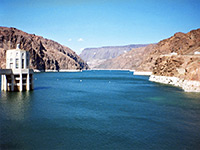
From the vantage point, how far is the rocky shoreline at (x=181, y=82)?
61.2 m

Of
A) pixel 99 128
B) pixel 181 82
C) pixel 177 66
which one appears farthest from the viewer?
pixel 177 66

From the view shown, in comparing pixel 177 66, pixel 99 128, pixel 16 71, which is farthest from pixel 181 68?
pixel 99 128

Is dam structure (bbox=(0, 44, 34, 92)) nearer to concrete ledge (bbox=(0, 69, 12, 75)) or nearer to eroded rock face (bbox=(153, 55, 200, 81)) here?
concrete ledge (bbox=(0, 69, 12, 75))

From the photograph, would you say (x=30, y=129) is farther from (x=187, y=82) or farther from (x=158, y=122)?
(x=187, y=82)

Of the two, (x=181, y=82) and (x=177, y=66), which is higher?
(x=177, y=66)

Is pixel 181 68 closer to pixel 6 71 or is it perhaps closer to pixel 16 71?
pixel 16 71

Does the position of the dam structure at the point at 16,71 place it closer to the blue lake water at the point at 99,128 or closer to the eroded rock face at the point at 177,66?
the blue lake water at the point at 99,128

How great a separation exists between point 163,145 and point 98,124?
995 centimetres

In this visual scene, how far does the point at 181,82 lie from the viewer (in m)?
77.7

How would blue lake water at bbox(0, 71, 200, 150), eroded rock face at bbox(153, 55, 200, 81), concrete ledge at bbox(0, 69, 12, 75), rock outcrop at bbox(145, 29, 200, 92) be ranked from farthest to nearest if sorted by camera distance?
eroded rock face at bbox(153, 55, 200, 81)
rock outcrop at bbox(145, 29, 200, 92)
concrete ledge at bbox(0, 69, 12, 75)
blue lake water at bbox(0, 71, 200, 150)

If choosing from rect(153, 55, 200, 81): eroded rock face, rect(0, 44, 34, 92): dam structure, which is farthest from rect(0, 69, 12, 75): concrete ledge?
rect(153, 55, 200, 81): eroded rock face

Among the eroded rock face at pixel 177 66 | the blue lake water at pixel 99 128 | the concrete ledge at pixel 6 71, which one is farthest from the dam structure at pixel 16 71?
the eroded rock face at pixel 177 66

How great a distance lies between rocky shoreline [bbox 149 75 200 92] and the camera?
6117 cm

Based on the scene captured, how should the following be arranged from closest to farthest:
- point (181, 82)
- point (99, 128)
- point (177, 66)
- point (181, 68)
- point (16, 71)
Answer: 1. point (99, 128)
2. point (16, 71)
3. point (181, 82)
4. point (181, 68)
5. point (177, 66)
